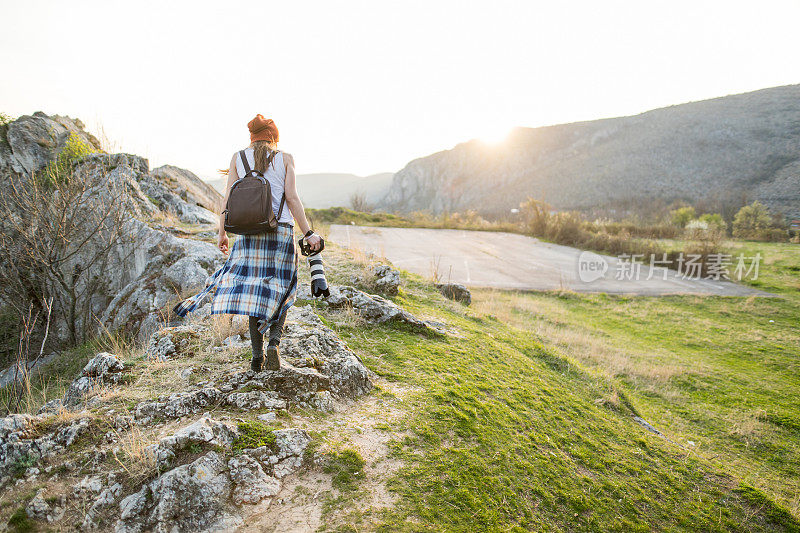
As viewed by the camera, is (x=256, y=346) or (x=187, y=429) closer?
(x=187, y=429)

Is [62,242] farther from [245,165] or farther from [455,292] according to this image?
[455,292]

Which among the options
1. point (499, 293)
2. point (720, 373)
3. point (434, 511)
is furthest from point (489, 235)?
point (434, 511)

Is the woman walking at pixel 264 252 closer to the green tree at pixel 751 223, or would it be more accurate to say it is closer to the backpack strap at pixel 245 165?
the backpack strap at pixel 245 165

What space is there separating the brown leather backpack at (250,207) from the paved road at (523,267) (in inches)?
275

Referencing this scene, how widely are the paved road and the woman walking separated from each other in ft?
22.0

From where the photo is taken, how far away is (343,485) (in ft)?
7.20

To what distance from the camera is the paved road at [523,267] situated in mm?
12336

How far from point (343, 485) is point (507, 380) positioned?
260 centimetres

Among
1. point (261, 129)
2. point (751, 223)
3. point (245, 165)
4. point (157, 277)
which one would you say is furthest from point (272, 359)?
point (751, 223)

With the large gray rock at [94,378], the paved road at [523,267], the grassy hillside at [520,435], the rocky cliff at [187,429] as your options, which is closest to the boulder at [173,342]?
the rocky cliff at [187,429]

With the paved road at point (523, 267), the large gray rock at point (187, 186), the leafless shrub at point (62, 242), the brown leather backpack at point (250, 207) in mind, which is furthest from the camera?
the paved road at point (523, 267)

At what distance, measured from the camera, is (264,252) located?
9.02 ft

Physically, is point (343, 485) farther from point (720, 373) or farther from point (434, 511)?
point (720, 373)

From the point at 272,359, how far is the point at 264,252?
86 centimetres
